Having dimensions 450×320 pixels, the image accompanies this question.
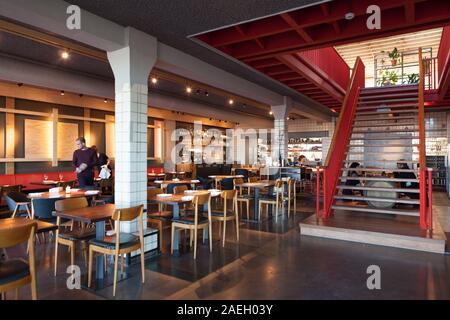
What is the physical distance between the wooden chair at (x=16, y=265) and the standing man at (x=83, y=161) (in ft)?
11.3

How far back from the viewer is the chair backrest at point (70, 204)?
3751 millimetres

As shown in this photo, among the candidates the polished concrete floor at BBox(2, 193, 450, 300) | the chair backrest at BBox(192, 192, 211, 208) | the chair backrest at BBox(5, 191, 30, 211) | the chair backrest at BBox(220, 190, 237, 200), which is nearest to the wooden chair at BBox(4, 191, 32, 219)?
the chair backrest at BBox(5, 191, 30, 211)

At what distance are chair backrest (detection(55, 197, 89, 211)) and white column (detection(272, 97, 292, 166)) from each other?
21.2ft

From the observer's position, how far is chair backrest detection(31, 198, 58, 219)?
4344mm

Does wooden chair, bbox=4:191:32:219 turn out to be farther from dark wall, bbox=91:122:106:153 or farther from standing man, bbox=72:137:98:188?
dark wall, bbox=91:122:106:153

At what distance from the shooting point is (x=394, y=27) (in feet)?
14.3

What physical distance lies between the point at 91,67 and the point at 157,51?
3.15m

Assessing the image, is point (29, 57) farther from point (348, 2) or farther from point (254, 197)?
point (348, 2)

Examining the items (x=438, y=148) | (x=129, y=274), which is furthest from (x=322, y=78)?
(x=438, y=148)

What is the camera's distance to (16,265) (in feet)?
8.14

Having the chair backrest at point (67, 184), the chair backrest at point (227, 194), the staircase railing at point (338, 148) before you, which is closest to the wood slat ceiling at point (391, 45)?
the staircase railing at point (338, 148)

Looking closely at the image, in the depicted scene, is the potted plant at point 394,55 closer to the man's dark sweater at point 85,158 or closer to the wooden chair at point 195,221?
the wooden chair at point 195,221

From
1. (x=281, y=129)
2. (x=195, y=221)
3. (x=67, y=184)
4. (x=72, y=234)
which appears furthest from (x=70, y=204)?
(x=281, y=129)

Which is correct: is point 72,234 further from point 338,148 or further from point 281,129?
point 281,129
